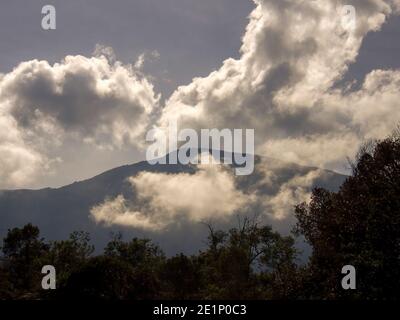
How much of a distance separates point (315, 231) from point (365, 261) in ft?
56.7

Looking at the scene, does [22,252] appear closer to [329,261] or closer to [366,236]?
A: [329,261]

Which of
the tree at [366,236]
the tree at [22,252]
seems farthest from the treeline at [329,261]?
the tree at [22,252]

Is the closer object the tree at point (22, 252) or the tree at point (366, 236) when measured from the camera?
the tree at point (366, 236)

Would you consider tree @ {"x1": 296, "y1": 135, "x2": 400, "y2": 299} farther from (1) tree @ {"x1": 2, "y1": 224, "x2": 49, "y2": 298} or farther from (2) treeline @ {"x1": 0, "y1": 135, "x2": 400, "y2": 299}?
(1) tree @ {"x1": 2, "y1": 224, "x2": 49, "y2": 298}

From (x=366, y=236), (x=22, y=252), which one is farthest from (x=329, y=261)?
(x=22, y=252)

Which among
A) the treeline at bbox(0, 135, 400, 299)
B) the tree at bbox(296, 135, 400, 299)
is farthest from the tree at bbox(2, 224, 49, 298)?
the tree at bbox(296, 135, 400, 299)

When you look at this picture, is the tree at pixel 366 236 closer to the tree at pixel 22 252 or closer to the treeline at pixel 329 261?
the treeline at pixel 329 261

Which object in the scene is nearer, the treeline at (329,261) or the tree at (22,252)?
the treeline at (329,261)

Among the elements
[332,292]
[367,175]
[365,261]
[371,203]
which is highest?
[367,175]

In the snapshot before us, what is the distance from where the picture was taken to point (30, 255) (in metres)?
84.2

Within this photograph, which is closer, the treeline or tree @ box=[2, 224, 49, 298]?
the treeline
